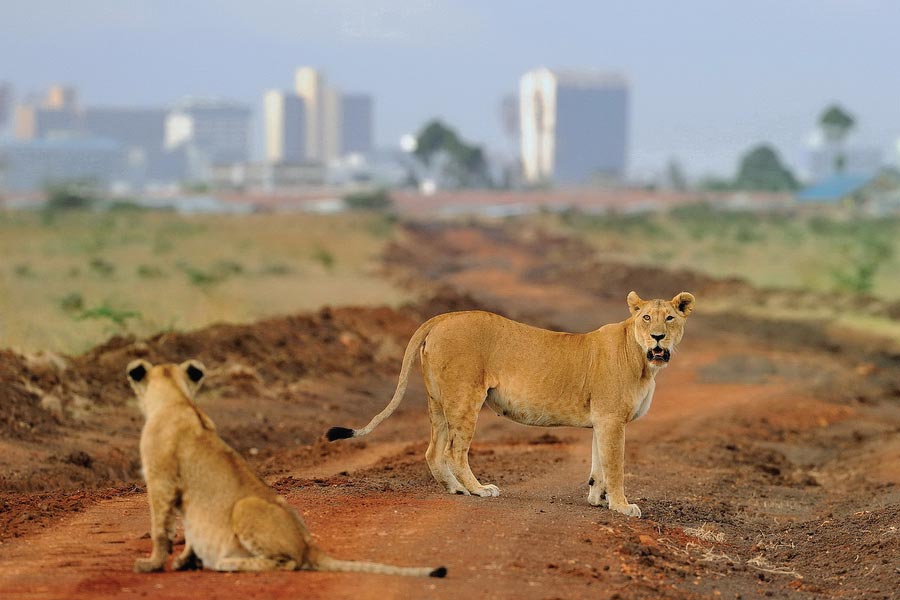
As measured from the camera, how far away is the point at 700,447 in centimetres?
1564

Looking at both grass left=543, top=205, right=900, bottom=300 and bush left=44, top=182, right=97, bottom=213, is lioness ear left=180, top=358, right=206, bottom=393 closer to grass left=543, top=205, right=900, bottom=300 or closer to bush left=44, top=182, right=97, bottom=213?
grass left=543, top=205, right=900, bottom=300

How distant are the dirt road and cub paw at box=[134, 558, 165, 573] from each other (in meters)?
0.07

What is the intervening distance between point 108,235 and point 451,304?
3181 cm

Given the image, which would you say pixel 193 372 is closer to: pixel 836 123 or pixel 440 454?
pixel 440 454

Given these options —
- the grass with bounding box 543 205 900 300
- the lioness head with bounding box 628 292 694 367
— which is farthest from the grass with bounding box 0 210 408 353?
the grass with bounding box 543 205 900 300

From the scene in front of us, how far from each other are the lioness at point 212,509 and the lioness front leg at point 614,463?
9.55ft

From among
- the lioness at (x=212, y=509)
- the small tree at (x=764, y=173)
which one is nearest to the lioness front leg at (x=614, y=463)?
the lioness at (x=212, y=509)

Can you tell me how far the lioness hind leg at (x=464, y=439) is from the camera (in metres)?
10.2

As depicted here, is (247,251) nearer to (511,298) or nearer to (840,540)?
(511,298)

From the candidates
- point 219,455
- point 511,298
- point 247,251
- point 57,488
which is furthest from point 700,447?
point 247,251

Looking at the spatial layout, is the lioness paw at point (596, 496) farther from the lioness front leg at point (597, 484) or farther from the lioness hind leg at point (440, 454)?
the lioness hind leg at point (440, 454)

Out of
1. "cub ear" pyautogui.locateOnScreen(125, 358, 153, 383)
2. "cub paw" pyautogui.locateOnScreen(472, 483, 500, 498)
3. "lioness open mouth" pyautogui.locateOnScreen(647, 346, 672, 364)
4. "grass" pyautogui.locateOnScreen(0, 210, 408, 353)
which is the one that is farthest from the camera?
"grass" pyautogui.locateOnScreen(0, 210, 408, 353)

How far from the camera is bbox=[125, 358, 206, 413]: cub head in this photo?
7.67m

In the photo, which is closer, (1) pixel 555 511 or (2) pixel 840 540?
(1) pixel 555 511
